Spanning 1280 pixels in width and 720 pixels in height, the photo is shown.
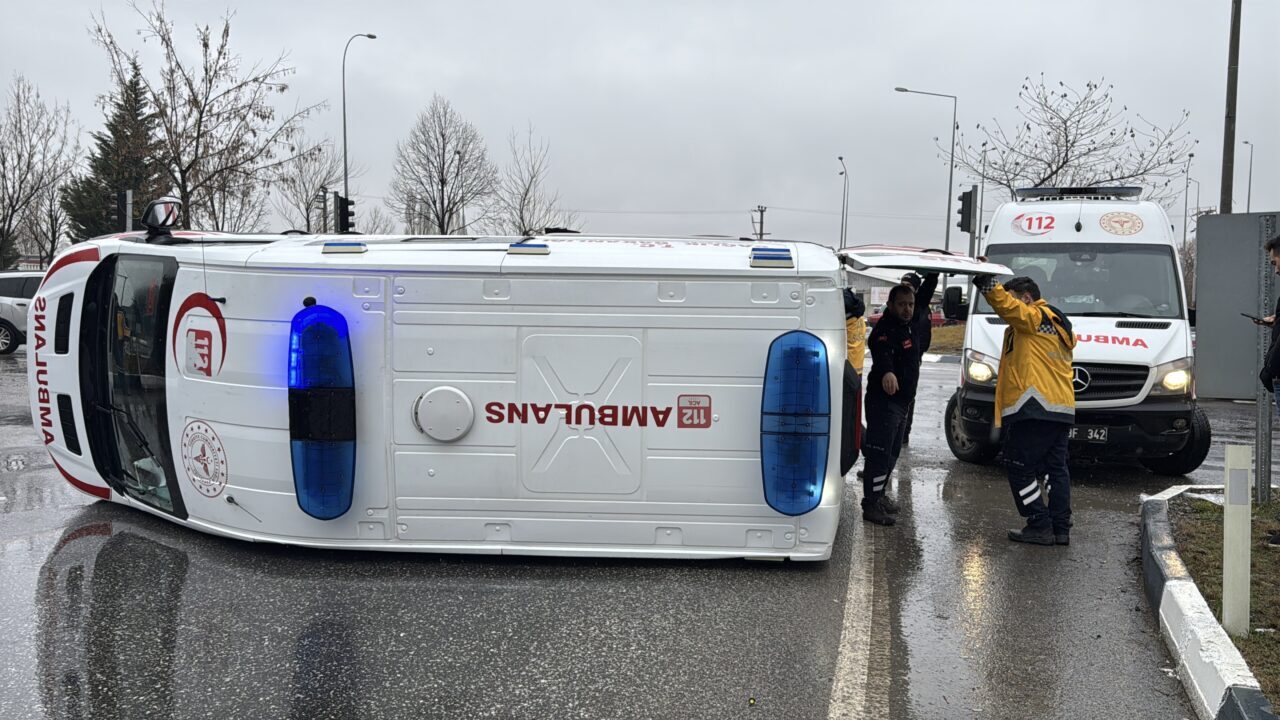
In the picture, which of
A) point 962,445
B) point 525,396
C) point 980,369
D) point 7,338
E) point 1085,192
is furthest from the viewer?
point 7,338

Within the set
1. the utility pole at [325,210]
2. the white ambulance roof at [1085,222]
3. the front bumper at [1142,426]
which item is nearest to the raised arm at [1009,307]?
the front bumper at [1142,426]

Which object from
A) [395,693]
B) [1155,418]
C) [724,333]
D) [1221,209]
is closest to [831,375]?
[724,333]

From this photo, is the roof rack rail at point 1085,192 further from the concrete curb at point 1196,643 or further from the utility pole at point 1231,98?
the utility pole at point 1231,98

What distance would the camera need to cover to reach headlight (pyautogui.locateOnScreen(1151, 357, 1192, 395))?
827 centimetres

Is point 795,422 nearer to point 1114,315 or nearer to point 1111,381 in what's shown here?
point 1111,381

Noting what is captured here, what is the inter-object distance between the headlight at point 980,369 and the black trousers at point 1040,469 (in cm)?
196

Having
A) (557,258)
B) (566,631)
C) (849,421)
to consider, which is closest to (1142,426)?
(849,421)

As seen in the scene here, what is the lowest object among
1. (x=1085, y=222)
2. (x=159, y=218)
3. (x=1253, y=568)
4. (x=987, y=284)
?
(x=1253, y=568)

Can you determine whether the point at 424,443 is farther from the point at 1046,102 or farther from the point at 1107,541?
the point at 1046,102

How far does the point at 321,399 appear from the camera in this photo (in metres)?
5.61

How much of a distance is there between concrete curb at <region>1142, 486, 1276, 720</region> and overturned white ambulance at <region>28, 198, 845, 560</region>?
170 centimetres

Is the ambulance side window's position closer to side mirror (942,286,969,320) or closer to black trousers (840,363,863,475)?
black trousers (840,363,863,475)

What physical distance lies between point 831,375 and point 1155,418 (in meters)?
4.05

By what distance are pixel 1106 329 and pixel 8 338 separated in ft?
65.1
